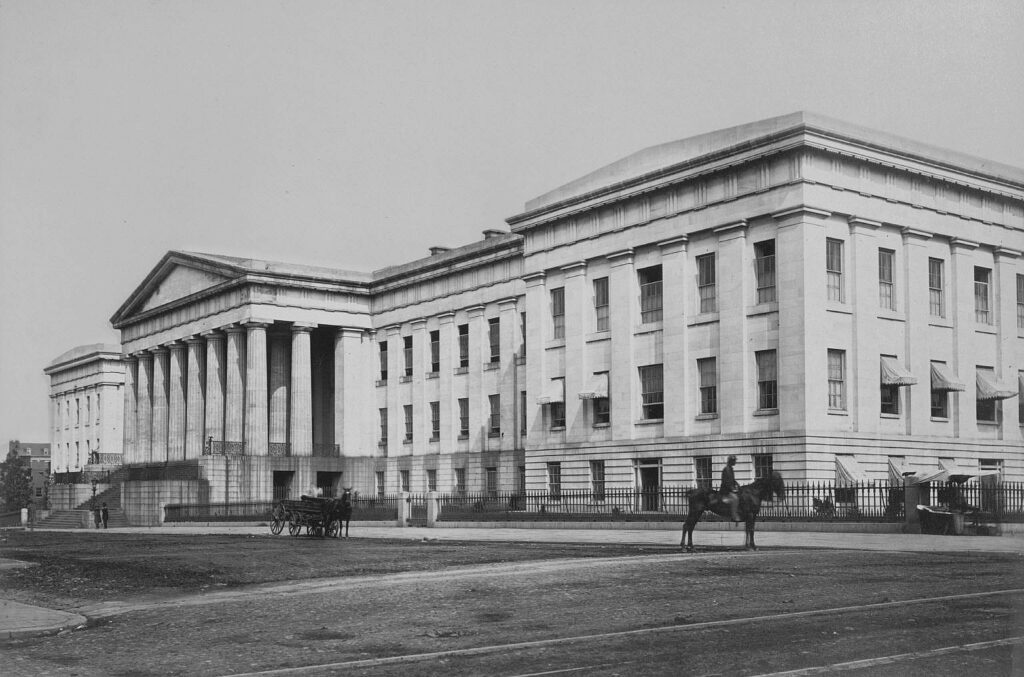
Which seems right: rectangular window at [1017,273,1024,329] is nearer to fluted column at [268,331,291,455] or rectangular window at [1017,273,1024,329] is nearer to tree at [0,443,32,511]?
fluted column at [268,331,291,455]

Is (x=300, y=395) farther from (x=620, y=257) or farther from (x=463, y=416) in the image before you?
(x=620, y=257)

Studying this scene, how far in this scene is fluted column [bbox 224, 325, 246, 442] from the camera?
6975cm

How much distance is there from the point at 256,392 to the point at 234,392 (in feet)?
9.72

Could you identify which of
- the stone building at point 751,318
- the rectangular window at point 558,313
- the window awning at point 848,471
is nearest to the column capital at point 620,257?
the stone building at point 751,318

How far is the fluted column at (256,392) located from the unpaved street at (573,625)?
167 ft

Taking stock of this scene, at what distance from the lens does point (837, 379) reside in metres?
42.2

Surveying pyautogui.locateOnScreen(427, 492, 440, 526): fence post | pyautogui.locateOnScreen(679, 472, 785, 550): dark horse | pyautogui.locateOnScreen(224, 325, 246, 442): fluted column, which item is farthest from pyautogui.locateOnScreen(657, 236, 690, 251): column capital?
pyautogui.locateOnScreen(224, 325, 246, 442): fluted column

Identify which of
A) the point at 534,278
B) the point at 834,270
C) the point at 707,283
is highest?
the point at 534,278

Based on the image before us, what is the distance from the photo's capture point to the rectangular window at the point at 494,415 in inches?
2435

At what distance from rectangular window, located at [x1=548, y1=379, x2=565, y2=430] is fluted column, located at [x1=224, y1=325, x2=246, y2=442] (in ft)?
80.0

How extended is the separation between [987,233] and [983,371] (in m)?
5.48

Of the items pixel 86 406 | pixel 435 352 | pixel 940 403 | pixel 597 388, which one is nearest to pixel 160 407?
pixel 435 352

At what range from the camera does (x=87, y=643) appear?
11969 millimetres

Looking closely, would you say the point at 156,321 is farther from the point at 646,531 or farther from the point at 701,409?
the point at 646,531
